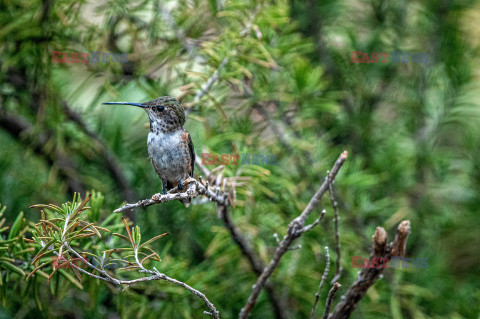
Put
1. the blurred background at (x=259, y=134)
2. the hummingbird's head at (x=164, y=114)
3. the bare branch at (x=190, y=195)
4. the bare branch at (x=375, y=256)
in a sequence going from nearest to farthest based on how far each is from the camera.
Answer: the bare branch at (x=190, y=195)
the bare branch at (x=375, y=256)
the hummingbird's head at (x=164, y=114)
the blurred background at (x=259, y=134)

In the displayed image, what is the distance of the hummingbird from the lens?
1525mm

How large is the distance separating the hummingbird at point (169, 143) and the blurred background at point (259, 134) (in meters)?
0.08

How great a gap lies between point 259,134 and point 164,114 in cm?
58

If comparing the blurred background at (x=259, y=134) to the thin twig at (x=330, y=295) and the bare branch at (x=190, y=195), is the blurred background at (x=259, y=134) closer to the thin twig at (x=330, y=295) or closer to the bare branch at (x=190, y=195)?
the bare branch at (x=190, y=195)

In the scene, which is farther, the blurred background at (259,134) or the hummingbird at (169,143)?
the blurred background at (259,134)

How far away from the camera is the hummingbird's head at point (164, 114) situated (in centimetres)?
151

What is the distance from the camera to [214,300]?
70.9 inches

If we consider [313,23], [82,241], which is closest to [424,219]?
[313,23]

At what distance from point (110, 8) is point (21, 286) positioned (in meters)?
1.05

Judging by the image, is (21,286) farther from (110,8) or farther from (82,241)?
(110,8)

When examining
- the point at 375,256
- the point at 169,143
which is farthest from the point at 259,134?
the point at 375,256

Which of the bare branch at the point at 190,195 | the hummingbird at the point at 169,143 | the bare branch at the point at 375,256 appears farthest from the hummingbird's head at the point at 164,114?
the bare branch at the point at 375,256

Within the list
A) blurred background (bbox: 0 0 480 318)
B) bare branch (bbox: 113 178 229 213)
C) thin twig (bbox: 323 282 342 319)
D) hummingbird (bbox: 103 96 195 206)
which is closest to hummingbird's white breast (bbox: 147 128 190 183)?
hummingbird (bbox: 103 96 195 206)

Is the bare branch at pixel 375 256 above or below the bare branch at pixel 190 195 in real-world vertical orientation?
below
